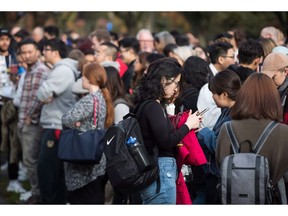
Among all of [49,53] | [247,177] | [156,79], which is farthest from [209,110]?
[49,53]

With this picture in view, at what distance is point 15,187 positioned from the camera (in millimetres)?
10820

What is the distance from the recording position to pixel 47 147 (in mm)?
9133

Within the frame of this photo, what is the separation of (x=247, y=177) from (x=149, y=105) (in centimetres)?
107

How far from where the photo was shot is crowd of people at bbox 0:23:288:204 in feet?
17.9

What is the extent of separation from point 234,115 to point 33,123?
4.80 metres

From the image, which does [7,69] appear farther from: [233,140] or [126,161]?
[233,140]

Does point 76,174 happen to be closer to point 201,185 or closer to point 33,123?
point 201,185

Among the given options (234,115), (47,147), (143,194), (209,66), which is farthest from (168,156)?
(47,147)

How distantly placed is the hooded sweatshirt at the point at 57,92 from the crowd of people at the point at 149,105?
13mm

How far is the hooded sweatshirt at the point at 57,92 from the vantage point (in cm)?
911

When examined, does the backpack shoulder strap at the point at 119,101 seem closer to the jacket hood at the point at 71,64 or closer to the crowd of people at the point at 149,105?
the crowd of people at the point at 149,105

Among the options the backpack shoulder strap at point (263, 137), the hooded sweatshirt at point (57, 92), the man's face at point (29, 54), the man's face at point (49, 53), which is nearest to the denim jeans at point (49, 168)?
the hooded sweatshirt at point (57, 92)

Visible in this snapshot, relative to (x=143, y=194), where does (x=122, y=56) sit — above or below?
above

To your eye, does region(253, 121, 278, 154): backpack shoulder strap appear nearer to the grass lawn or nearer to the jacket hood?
the jacket hood
